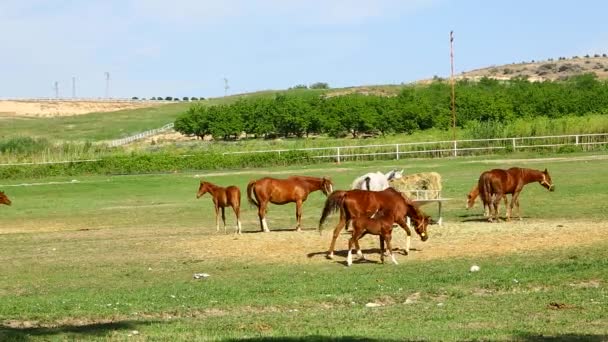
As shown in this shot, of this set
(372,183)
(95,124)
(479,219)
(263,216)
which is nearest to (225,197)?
(263,216)

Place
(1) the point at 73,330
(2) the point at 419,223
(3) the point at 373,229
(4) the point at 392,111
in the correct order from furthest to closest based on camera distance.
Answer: (4) the point at 392,111 < (2) the point at 419,223 < (3) the point at 373,229 < (1) the point at 73,330

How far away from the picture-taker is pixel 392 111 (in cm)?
9469

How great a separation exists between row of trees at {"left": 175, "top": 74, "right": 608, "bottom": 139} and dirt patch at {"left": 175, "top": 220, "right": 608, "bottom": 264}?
6430 cm

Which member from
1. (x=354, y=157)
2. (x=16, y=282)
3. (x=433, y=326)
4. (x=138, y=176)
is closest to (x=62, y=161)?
(x=138, y=176)

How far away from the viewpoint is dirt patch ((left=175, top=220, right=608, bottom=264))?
2102 cm

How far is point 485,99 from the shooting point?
9575cm

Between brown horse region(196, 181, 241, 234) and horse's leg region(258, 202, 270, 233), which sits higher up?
brown horse region(196, 181, 241, 234)

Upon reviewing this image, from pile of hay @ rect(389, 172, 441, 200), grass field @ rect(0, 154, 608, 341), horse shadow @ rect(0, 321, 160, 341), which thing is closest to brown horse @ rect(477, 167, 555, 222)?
grass field @ rect(0, 154, 608, 341)

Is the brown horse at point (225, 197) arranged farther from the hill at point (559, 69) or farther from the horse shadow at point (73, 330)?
the hill at point (559, 69)

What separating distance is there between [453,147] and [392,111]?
98.8 ft

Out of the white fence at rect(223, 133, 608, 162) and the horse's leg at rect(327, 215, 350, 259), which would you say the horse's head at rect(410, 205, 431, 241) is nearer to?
the horse's leg at rect(327, 215, 350, 259)

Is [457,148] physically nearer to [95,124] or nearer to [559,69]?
[95,124]

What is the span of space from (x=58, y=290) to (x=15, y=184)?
3607 cm

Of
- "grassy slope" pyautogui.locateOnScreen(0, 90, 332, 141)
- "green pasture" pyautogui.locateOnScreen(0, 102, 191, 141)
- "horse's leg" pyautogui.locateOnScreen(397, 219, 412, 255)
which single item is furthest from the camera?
"grassy slope" pyautogui.locateOnScreen(0, 90, 332, 141)
